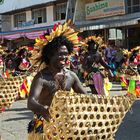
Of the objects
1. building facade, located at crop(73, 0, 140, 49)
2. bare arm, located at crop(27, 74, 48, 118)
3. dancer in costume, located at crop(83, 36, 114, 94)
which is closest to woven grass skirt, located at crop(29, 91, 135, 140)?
bare arm, located at crop(27, 74, 48, 118)

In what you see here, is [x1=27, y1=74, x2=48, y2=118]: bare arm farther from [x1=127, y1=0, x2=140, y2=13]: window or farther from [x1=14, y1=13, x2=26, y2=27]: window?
[x1=14, y1=13, x2=26, y2=27]: window

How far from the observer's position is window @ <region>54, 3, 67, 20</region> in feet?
111

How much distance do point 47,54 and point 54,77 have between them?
0.73ft

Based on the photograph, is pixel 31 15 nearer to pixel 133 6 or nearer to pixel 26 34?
pixel 26 34

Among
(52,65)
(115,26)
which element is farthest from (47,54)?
(115,26)

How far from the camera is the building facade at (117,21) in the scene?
23.7m

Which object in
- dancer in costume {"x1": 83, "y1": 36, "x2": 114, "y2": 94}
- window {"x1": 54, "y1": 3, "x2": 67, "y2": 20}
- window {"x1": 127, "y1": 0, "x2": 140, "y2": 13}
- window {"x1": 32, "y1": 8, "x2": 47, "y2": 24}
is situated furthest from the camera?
window {"x1": 32, "y1": 8, "x2": 47, "y2": 24}

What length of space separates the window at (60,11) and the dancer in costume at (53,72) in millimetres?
29534

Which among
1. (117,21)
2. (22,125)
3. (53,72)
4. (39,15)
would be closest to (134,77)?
(22,125)

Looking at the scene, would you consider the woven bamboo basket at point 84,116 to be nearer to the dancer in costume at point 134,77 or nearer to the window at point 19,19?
the dancer in costume at point 134,77

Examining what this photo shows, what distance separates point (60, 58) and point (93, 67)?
545cm

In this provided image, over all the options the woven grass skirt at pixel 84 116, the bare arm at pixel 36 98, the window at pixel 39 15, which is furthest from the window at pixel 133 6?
the woven grass skirt at pixel 84 116

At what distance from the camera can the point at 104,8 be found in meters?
26.2

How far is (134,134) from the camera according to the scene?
8.12 m
